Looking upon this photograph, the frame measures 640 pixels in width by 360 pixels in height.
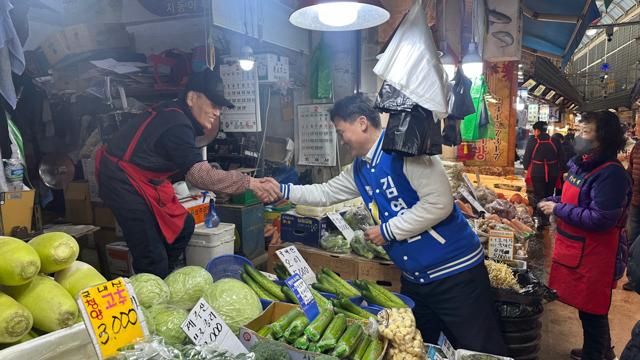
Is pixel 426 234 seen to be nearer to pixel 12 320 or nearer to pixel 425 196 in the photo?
pixel 425 196

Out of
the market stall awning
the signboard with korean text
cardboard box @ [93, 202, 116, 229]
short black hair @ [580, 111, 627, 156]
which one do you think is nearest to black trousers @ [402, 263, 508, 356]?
short black hair @ [580, 111, 627, 156]

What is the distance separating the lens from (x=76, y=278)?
1578 millimetres

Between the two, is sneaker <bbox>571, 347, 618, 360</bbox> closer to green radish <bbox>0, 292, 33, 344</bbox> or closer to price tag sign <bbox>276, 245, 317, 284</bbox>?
price tag sign <bbox>276, 245, 317, 284</bbox>

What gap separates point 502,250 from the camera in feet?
12.8

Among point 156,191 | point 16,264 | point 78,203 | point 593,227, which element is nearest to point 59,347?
point 16,264

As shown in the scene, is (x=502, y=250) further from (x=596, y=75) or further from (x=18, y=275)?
(x=596, y=75)

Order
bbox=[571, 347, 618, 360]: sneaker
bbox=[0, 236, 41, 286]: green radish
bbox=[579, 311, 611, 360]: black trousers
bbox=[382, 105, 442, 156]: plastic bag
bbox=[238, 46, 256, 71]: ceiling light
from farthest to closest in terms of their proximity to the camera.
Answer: bbox=[238, 46, 256, 71]: ceiling light < bbox=[571, 347, 618, 360]: sneaker < bbox=[579, 311, 611, 360]: black trousers < bbox=[382, 105, 442, 156]: plastic bag < bbox=[0, 236, 41, 286]: green radish

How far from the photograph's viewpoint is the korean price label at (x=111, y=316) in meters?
1.39

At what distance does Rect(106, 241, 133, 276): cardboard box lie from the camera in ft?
15.6

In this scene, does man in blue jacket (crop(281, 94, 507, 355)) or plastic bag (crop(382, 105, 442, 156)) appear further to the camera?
man in blue jacket (crop(281, 94, 507, 355))

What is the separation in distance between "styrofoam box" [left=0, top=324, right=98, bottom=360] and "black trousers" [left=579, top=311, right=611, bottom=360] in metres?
3.83

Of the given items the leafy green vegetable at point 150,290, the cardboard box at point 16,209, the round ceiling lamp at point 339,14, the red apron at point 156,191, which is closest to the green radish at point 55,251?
the leafy green vegetable at point 150,290

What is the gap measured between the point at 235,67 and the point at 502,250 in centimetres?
355

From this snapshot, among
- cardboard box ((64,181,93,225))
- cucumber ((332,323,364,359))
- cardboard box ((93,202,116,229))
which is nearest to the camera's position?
cucumber ((332,323,364,359))
